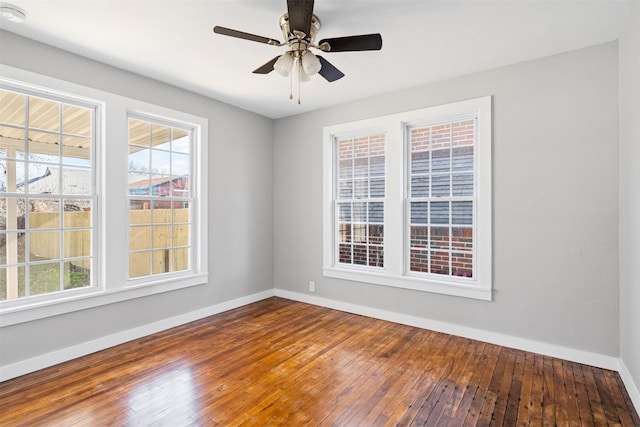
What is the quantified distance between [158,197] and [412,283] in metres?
3.09

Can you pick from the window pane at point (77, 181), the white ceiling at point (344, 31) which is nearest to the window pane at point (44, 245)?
the window pane at point (77, 181)

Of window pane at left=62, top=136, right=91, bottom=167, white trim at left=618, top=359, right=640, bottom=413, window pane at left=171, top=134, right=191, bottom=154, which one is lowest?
white trim at left=618, top=359, right=640, bottom=413

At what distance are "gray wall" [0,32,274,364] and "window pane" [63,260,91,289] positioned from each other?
0.91 feet

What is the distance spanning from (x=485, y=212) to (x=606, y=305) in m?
1.22

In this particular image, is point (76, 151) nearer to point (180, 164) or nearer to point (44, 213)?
point (44, 213)

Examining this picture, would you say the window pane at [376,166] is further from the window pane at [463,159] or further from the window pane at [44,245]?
the window pane at [44,245]

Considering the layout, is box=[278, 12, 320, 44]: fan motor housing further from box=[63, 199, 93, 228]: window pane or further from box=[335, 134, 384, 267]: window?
box=[63, 199, 93, 228]: window pane

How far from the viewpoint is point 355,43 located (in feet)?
7.31

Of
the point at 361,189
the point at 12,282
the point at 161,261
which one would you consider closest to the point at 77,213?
the point at 12,282

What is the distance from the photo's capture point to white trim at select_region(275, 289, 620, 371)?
2.78 meters

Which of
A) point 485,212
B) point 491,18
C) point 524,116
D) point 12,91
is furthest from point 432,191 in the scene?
point 12,91

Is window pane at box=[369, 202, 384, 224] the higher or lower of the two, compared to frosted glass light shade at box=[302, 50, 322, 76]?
lower

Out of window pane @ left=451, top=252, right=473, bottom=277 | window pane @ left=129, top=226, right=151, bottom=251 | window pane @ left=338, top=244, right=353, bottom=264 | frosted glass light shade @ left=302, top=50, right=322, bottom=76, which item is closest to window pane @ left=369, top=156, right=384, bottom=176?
window pane @ left=338, top=244, right=353, bottom=264

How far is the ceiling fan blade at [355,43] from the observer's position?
2.16m
